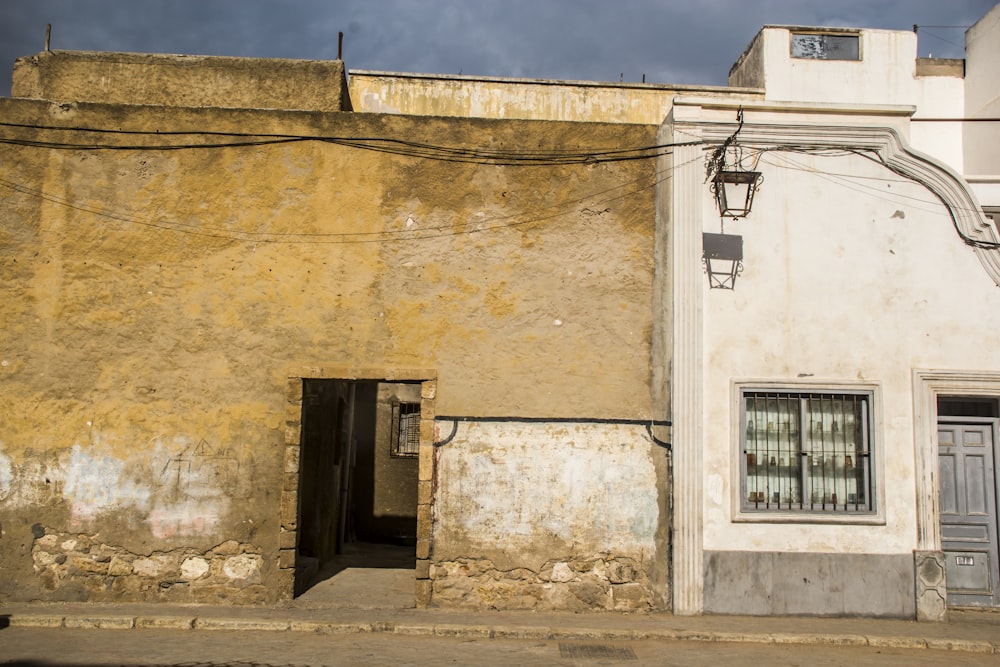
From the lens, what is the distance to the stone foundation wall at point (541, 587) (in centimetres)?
882

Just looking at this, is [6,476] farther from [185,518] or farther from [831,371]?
[831,371]

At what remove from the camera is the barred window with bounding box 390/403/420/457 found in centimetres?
1545

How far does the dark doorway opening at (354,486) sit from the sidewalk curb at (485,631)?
1.04 meters

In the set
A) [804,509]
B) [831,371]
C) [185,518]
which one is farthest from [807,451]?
[185,518]

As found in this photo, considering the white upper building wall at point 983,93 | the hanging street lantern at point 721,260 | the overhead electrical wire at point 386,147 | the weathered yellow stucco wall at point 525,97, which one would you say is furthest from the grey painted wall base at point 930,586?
the weathered yellow stucco wall at point 525,97

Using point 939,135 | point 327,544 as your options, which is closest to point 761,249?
point 327,544

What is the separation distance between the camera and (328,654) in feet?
23.8

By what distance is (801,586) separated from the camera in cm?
887

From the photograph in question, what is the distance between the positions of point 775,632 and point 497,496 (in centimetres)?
296

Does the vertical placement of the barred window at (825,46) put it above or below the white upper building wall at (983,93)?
above

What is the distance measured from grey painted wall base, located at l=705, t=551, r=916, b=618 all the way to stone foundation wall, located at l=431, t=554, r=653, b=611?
787 millimetres

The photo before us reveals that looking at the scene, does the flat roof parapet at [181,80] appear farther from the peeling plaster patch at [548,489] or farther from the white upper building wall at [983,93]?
the white upper building wall at [983,93]

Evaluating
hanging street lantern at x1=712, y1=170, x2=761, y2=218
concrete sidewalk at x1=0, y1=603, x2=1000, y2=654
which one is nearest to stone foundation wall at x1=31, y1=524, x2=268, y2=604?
concrete sidewalk at x1=0, y1=603, x2=1000, y2=654

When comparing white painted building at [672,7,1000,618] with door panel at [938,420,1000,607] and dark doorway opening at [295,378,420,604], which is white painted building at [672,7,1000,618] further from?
dark doorway opening at [295,378,420,604]
